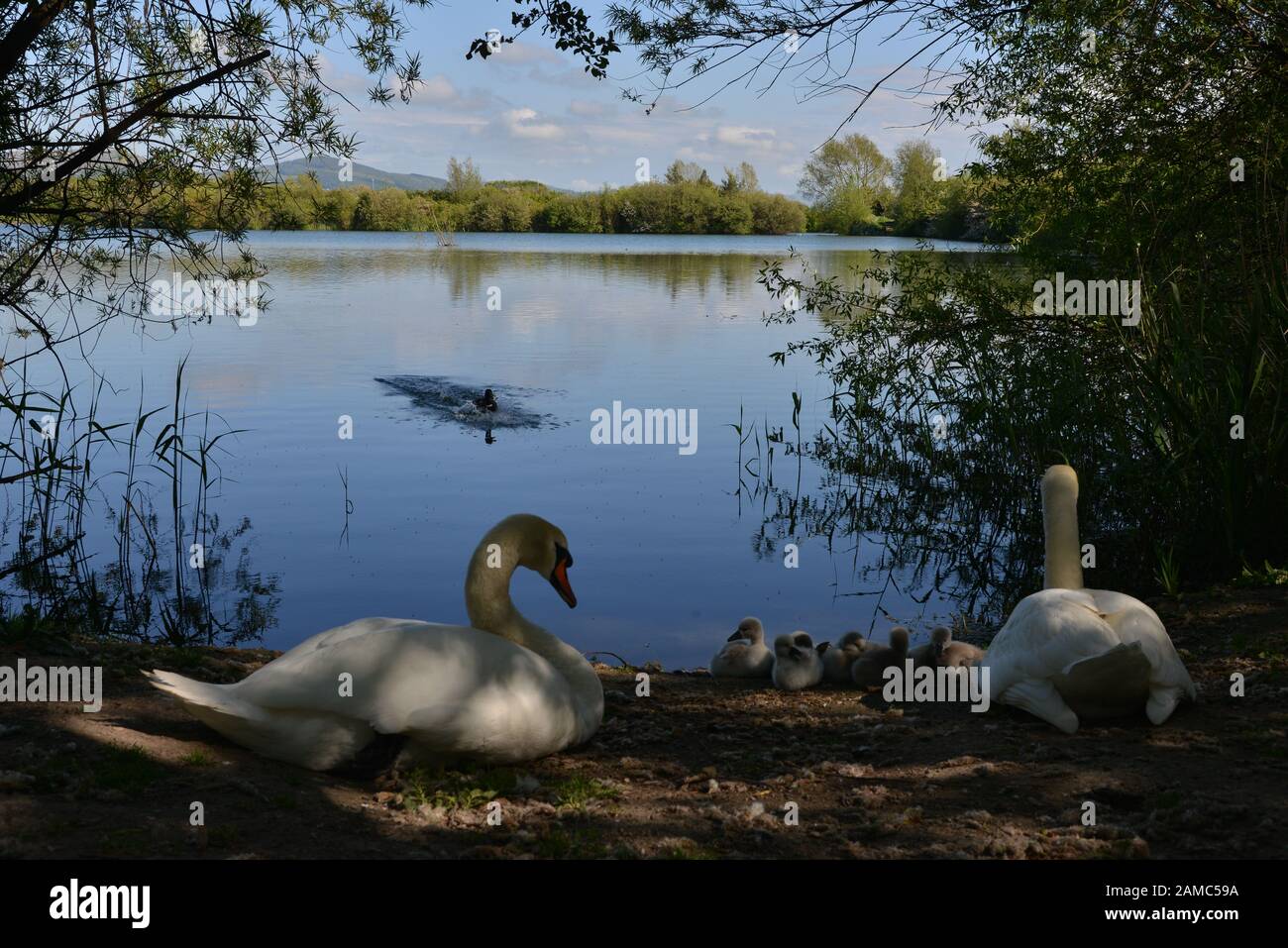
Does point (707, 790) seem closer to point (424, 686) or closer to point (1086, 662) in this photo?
point (424, 686)

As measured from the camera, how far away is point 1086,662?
5.91m

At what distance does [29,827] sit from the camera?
430cm

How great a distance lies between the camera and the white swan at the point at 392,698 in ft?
17.4

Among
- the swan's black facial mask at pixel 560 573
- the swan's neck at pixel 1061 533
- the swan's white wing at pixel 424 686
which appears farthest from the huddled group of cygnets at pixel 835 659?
the swan's white wing at pixel 424 686

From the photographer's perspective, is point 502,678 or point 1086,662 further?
point 1086,662

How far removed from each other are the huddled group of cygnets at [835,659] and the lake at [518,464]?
2.85ft

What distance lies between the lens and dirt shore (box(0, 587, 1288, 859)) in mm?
4492

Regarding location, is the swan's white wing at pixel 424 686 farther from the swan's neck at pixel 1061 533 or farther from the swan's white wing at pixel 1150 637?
the swan's neck at pixel 1061 533

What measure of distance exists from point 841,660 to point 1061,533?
187 centimetres

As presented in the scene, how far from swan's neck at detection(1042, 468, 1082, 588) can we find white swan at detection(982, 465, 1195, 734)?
71cm

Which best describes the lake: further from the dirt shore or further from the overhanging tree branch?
the overhanging tree branch

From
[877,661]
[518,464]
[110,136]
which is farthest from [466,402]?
[877,661]

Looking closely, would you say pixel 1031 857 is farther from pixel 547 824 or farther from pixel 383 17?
pixel 383 17
